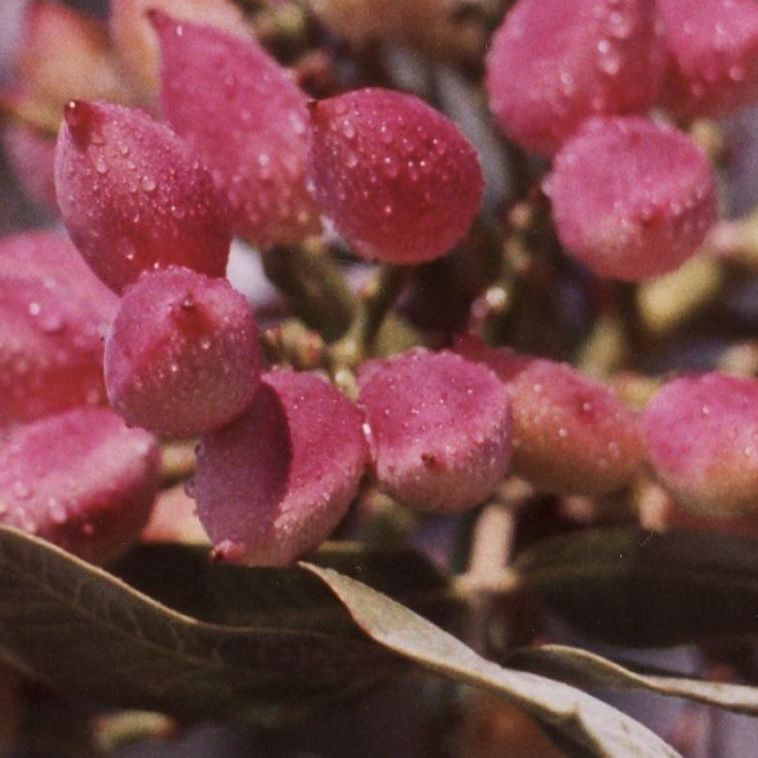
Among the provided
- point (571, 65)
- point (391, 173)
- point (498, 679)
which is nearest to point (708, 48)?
point (571, 65)

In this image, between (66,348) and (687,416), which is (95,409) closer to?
(66,348)

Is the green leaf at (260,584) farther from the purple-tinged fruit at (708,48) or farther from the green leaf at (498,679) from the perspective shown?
the purple-tinged fruit at (708,48)

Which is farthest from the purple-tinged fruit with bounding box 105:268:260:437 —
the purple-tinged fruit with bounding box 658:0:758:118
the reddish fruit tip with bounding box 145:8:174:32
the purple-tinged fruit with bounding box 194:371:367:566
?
the purple-tinged fruit with bounding box 658:0:758:118

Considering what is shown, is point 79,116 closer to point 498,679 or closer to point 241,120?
point 241,120

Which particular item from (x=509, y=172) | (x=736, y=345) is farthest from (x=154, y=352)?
(x=736, y=345)

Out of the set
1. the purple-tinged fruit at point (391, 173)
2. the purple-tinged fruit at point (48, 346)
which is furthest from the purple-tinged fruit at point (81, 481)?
the purple-tinged fruit at point (391, 173)

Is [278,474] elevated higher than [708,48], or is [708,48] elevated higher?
[708,48]
